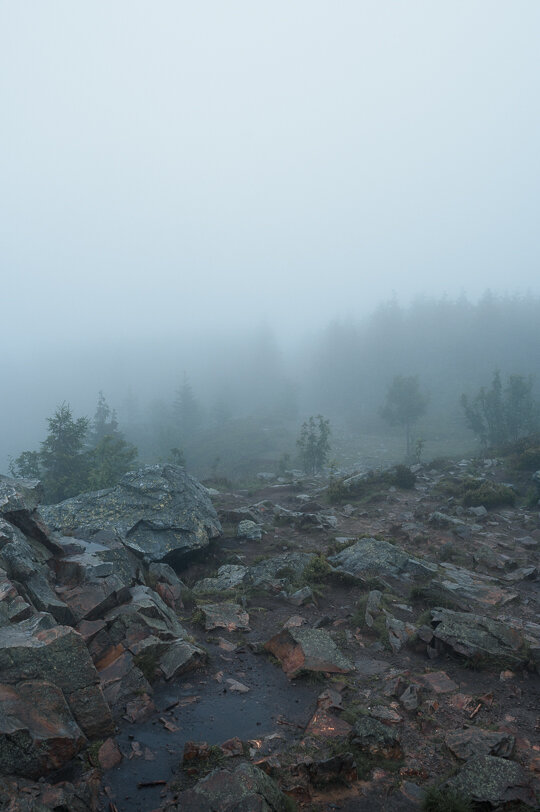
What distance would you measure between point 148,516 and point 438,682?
9.75 metres

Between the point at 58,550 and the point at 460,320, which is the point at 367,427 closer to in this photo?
the point at 460,320

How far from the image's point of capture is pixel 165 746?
5910 millimetres

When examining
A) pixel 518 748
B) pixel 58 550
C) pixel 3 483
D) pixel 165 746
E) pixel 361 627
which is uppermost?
pixel 3 483

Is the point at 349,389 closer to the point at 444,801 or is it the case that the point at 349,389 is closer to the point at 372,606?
the point at 372,606

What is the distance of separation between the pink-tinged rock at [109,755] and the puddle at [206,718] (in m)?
0.09

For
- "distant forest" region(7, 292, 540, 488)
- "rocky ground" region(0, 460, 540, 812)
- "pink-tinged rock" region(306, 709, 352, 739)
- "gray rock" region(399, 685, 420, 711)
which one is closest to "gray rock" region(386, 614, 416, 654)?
"rocky ground" region(0, 460, 540, 812)

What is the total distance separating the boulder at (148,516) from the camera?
13242 millimetres

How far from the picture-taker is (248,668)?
8195mm

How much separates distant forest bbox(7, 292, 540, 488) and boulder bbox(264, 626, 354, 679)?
29.1 metres

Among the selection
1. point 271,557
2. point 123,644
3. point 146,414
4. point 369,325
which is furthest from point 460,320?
point 123,644

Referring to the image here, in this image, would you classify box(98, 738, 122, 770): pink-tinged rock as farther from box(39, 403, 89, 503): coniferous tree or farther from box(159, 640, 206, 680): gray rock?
box(39, 403, 89, 503): coniferous tree

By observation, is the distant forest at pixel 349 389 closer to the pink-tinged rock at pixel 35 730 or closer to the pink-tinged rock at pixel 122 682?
the pink-tinged rock at pixel 122 682

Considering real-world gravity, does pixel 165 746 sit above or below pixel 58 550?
below

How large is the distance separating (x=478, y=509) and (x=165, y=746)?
17524 millimetres
